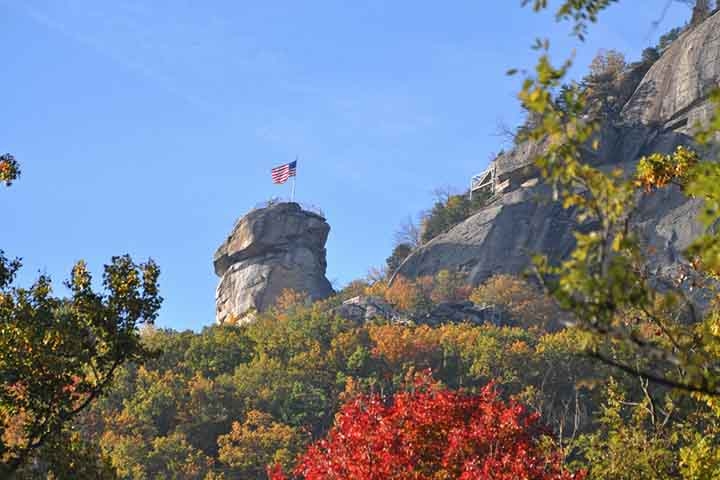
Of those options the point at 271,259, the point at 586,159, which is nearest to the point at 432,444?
the point at 586,159

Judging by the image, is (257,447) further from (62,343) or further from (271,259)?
(62,343)

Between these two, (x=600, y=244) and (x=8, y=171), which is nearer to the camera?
(x=600, y=244)

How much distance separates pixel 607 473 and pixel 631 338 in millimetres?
12839

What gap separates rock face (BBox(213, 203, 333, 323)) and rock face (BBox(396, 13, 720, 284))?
8.67m

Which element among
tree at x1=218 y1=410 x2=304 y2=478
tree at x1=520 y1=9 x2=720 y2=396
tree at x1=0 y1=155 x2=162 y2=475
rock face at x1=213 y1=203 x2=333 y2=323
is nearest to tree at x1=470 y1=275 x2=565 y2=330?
rock face at x1=213 y1=203 x2=333 y2=323

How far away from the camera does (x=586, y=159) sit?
97.0 m

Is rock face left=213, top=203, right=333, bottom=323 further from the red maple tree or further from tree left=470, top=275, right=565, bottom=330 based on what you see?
the red maple tree

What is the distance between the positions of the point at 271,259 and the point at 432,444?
84439 mm

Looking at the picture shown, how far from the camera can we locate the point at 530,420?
24.1 meters

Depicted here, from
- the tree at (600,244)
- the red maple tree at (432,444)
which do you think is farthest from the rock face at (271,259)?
the tree at (600,244)

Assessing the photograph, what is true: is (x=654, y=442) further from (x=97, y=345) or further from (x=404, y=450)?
(x=97, y=345)

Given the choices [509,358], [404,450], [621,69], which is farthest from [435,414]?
[621,69]

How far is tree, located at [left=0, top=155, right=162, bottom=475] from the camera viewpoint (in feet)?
52.2

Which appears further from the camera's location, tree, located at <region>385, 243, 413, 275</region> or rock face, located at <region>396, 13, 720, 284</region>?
tree, located at <region>385, 243, 413, 275</region>
